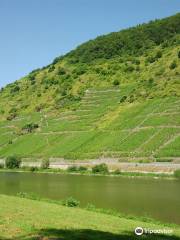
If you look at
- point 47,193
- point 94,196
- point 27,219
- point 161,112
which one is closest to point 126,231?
point 27,219

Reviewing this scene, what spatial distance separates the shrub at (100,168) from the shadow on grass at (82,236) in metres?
70.7

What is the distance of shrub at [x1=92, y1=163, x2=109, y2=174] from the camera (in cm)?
9528

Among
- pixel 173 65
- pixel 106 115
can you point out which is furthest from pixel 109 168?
pixel 173 65

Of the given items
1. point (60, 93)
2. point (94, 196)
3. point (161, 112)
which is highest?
point (60, 93)

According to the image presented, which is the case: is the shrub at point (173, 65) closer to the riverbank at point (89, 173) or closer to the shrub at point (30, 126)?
the shrub at point (30, 126)

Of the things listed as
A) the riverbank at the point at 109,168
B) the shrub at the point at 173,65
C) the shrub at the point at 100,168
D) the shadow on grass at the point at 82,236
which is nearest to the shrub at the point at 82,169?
the riverbank at the point at 109,168

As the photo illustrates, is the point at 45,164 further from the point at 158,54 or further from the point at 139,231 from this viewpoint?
the point at 139,231

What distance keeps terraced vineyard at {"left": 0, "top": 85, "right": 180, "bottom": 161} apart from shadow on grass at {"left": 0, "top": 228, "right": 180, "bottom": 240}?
219ft

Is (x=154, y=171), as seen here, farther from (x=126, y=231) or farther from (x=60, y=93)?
(x=60, y=93)

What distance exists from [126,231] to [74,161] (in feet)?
279

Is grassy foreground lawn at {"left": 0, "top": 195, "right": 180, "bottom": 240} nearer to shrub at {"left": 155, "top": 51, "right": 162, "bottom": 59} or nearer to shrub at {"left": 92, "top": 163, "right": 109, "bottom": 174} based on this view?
shrub at {"left": 92, "top": 163, "right": 109, "bottom": 174}

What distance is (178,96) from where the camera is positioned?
414 ft

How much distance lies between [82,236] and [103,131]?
10276 cm

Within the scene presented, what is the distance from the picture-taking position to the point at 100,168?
315 ft
